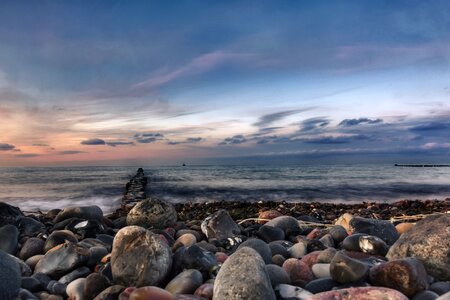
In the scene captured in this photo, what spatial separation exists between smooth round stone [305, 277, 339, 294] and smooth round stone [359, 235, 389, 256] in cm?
97

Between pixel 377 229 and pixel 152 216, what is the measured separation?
9.31 feet

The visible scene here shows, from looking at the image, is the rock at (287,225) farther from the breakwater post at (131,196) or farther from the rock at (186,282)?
the breakwater post at (131,196)

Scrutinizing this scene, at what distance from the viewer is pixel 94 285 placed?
2.87 metres

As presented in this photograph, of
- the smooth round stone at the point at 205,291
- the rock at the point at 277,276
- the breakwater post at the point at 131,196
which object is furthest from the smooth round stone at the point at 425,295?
the breakwater post at the point at 131,196

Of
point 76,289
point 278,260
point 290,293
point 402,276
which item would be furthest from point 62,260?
point 402,276

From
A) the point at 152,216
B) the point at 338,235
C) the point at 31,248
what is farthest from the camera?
the point at 152,216

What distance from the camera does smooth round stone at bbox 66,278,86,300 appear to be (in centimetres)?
288

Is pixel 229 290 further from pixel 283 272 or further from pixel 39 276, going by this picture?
pixel 39 276

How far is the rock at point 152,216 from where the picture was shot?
16.4 ft

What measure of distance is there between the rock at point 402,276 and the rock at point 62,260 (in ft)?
8.17

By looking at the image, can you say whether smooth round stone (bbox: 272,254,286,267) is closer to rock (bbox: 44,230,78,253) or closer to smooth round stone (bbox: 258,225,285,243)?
smooth round stone (bbox: 258,225,285,243)

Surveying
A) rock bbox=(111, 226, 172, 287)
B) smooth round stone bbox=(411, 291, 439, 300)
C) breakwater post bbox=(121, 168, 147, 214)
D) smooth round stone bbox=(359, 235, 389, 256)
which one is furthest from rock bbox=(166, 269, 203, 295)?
breakwater post bbox=(121, 168, 147, 214)

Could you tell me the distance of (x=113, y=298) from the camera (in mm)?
2656

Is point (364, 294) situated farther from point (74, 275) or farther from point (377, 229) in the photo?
point (74, 275)
